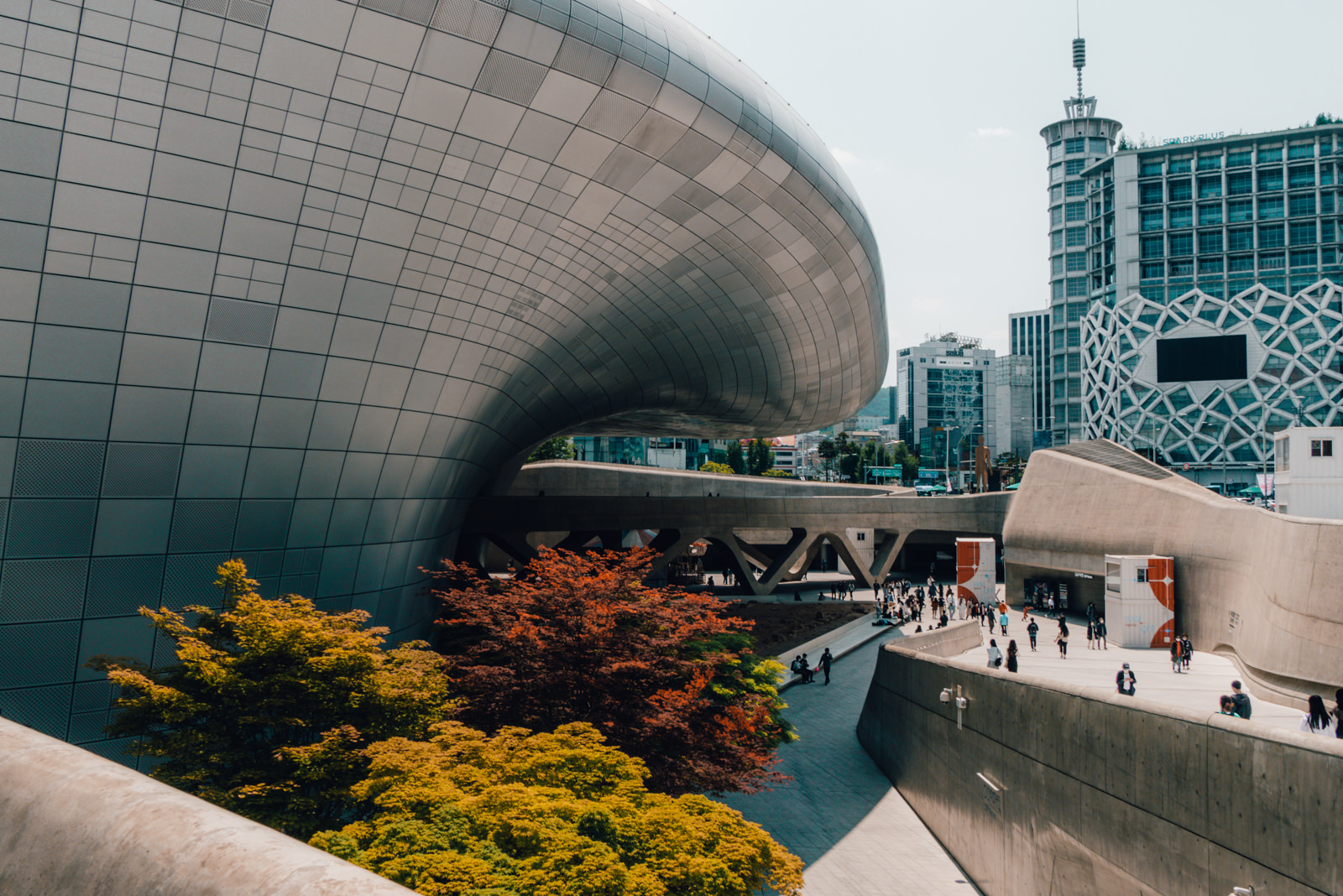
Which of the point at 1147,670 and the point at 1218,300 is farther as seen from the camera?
the point at 1218,300

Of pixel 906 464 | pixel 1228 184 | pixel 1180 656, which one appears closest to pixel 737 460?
pixel 906 464

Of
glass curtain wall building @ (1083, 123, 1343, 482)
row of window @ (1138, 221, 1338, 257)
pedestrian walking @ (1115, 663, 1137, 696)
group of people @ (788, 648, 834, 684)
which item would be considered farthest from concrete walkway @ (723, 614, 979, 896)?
row of window @ (1138, 221, 1338, 257)

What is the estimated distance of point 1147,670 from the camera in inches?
858

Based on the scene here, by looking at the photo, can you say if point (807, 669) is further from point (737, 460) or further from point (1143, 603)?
point (737, 460)

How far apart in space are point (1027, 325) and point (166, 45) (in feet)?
669

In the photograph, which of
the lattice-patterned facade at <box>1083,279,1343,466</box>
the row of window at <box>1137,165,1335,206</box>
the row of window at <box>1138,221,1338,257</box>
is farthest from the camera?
the row of window at <box>1138,221,1338,257</box>

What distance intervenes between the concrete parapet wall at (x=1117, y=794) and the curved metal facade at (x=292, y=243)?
12106 mm

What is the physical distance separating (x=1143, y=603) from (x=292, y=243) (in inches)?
1072

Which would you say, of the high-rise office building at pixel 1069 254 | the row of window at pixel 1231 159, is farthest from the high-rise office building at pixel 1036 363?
the row of window at pixel 1231 159

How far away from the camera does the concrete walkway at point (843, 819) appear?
48.6 feet

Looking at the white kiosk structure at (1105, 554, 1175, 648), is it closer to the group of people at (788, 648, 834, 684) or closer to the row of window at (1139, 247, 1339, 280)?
the group of people at (788, 648, 834, 684)

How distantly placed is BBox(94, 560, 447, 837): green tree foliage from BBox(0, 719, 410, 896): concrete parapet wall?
245 inches

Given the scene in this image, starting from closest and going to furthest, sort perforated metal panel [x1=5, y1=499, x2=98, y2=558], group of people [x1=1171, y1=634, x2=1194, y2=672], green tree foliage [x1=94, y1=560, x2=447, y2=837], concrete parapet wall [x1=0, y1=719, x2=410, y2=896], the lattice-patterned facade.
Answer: concrete parapet wall [x1=0, y1=719, x2=410, y2=896] < green tree foliage [x1=94, y1=560, x2=447, y2=837] < perforated metal panel [x1=5, y1=499, x2=98, y2=558] < group of people [x1=1171, y1=634, x2=1194, y2=672] < the lattice-patterned facade

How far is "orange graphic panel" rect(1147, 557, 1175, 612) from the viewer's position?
26438mm
